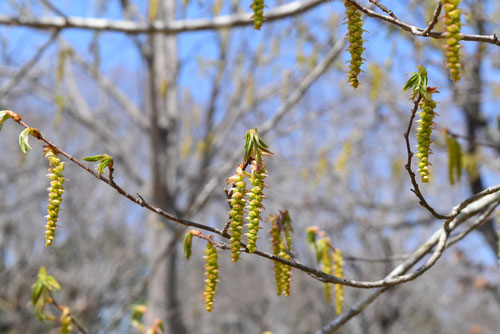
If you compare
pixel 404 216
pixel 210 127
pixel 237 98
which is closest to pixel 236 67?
pixel 237 98

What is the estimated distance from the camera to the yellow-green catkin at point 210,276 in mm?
1297

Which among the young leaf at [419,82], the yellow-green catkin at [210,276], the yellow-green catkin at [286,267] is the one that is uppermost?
the young leaf at [419,82]

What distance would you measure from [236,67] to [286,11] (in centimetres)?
263

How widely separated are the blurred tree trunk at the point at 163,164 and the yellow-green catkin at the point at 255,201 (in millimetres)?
4175

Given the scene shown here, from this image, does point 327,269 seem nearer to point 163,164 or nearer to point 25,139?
point 25,139

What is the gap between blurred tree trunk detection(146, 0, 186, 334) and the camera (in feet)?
17.5

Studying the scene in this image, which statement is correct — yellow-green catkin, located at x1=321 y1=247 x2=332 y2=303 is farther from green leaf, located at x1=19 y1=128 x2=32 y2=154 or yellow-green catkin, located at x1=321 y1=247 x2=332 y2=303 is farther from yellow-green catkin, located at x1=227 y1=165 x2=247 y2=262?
green leaf, located at x1=19 y1=128 x2=32 y2=154

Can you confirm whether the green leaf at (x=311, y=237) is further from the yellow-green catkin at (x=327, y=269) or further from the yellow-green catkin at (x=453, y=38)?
the yellow-green catkin at (x=453, y=38)

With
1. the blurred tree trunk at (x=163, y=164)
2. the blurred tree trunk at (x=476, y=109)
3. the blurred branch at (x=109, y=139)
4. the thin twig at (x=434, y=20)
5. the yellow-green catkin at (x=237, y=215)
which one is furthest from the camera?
the blurred branch at (x=109, y=139)

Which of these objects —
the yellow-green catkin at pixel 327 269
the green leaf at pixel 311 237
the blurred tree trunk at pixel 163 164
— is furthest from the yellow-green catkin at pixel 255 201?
the blurred tree trunk at pixel 163 164

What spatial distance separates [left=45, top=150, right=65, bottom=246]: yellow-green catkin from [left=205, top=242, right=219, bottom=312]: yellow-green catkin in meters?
0.41

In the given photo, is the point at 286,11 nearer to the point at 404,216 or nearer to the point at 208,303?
the point at 208,303

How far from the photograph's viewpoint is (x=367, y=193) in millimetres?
7402

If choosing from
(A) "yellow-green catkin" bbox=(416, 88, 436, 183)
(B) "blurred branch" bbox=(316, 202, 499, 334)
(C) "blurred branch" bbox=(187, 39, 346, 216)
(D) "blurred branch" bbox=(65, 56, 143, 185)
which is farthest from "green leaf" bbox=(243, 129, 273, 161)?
(D) "blurred branch" bbox=(65, 56, 143, 185)
